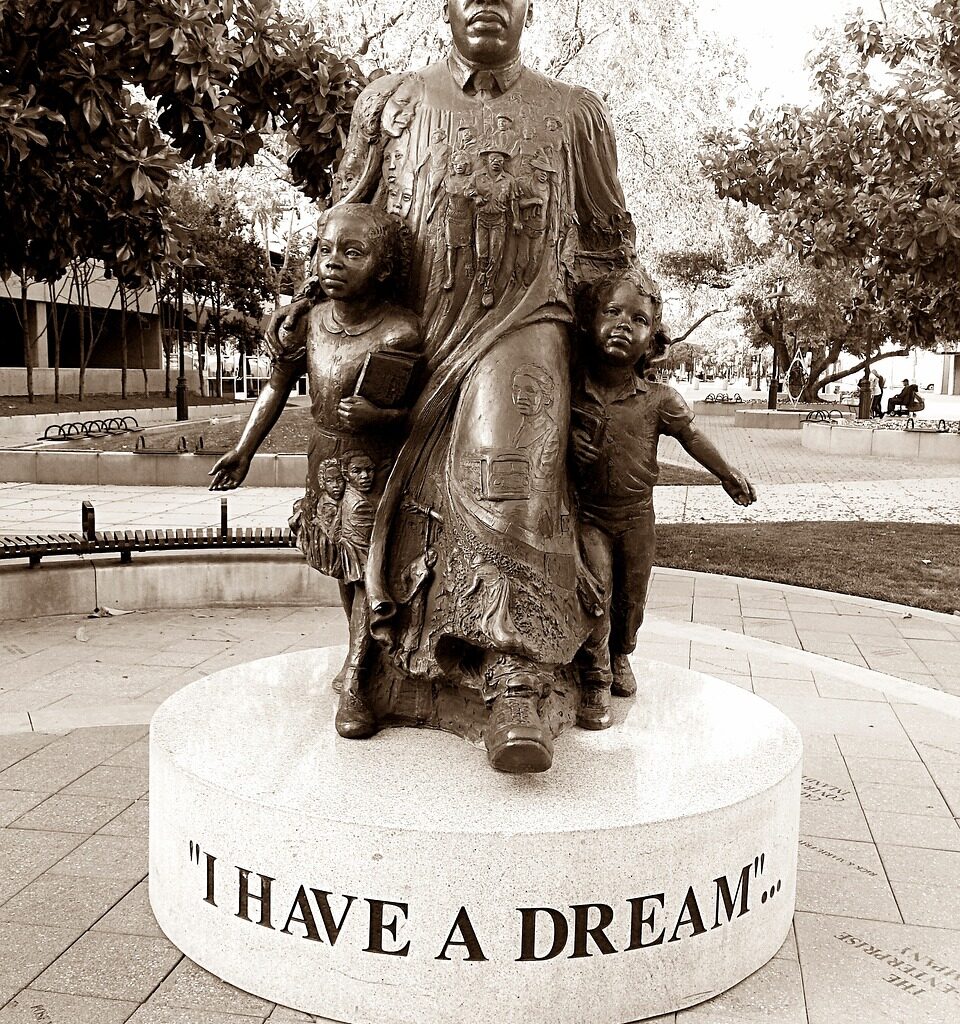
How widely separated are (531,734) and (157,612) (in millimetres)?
5303

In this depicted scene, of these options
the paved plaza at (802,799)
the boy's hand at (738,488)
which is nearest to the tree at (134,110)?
the paved plaza at (802,799)

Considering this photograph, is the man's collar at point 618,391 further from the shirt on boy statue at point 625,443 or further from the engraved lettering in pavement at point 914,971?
the engraved lettering in pavement at point 914,971

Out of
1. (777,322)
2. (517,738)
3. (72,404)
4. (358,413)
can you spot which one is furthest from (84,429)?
(777,322)

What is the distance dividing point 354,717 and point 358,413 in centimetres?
96

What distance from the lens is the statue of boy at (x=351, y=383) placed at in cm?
345

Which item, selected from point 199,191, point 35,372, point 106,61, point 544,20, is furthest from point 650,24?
point 35,372

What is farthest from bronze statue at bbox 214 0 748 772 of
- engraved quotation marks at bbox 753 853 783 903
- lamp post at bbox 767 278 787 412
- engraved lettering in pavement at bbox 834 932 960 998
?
lamp post at bbox 767 278 787 412

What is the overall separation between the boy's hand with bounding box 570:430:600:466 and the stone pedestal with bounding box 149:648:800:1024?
0.97 metres

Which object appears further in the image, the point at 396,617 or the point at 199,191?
the point at 199,191

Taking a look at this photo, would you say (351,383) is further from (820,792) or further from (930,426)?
(930,426)

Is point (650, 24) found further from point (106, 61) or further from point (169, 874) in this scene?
point (169, 874)

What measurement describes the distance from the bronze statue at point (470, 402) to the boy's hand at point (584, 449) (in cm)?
1

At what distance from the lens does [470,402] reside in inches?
134

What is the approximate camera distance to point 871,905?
A: 138 inches
